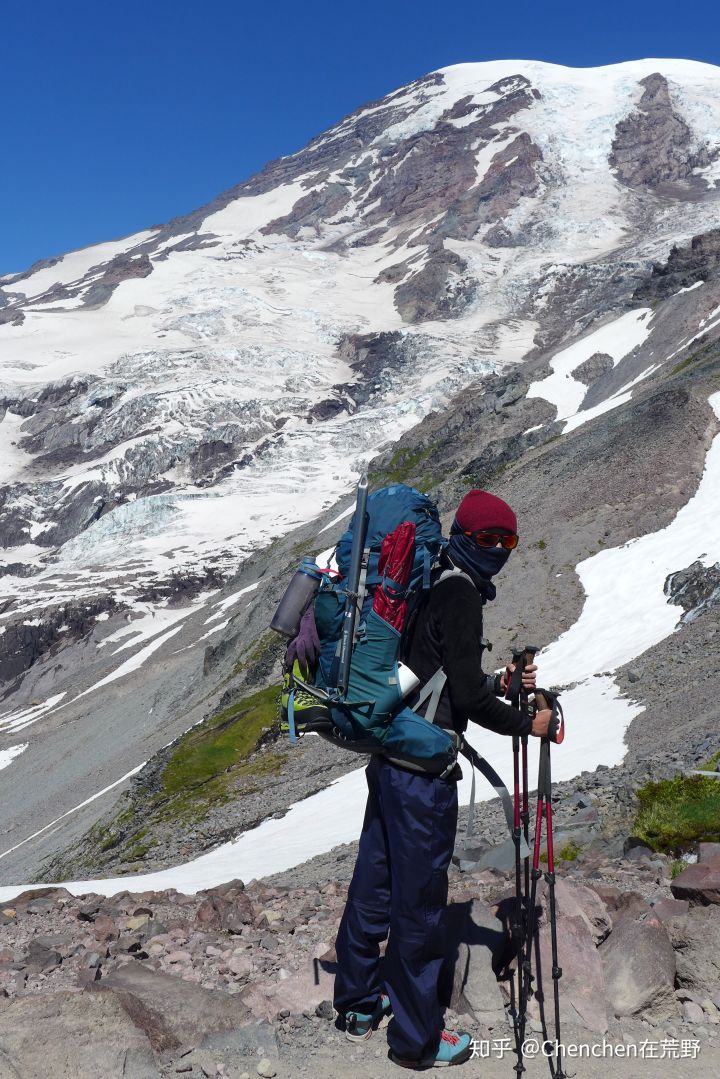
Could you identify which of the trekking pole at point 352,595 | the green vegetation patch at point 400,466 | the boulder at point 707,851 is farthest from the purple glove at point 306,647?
the green vegetation patch at point 400,466

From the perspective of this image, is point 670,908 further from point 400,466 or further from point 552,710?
point 400,466

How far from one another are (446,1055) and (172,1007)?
6.00ft

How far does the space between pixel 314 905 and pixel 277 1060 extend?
2.70 m

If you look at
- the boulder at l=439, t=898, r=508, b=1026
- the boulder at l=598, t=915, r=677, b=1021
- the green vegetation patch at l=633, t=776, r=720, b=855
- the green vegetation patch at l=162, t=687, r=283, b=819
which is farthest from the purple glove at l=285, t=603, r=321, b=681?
the green vegetation patch at l=162, t=687, r=283, b=819

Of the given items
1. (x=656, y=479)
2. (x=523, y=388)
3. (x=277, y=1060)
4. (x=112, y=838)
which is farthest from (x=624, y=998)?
(x=523, y=388)

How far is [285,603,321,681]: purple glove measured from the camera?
19.2 feet

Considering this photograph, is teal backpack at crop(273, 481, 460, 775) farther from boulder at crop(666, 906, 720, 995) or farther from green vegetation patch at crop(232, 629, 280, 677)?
green vegetation patch at crop(232, 629, 280, 677)

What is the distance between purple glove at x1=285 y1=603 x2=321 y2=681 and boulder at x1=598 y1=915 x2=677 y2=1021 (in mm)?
2898

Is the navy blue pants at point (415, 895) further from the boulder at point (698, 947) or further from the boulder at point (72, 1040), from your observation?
the boulder at point (698, 947)

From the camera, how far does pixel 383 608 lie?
5.62 meters

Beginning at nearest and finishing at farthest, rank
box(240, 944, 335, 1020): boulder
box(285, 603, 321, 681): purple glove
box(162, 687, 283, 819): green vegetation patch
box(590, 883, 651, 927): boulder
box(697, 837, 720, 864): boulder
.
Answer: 1. box(285, 603, 321, 681): purple glove
2. box(240, 944, 335, 1020): boulder
3. box(590, 883, 651, 927): boulder
4. box(697, 837, 720, 864): boulder
5. box(162, 687, 283, 819): green vegetation patch

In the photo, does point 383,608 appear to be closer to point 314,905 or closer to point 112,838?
point 314,905

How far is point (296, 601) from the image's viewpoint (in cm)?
588

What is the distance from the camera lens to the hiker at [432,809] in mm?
5594
